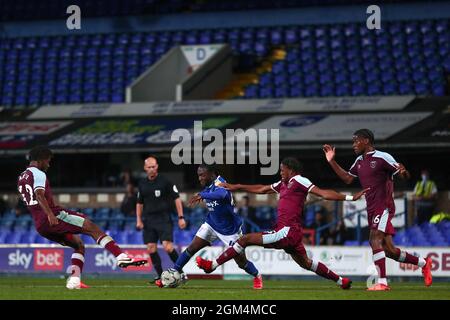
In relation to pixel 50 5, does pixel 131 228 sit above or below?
below

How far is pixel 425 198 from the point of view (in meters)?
28.8

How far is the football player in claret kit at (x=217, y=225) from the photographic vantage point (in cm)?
1877

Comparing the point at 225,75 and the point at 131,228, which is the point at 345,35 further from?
the point at 131,228

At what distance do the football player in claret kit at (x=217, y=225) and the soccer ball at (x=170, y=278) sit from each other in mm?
253

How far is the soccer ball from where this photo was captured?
18.4 meters

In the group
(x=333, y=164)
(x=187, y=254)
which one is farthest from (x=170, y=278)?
(x=333, y=164)

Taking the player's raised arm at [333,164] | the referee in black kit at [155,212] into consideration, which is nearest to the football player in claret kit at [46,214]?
the player's raised arm at [333,164]

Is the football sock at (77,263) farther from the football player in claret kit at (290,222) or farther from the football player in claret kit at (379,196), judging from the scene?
the football player in claret kit at (379,196)

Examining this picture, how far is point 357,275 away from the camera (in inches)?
983

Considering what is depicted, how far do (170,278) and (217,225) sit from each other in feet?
3.97

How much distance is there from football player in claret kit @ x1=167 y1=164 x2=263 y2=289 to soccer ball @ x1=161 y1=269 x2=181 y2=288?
0.83ft

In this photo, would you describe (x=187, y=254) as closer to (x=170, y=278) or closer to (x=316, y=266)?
(x=170, y=278)

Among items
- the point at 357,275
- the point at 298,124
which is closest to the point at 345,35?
the point at 298,124
